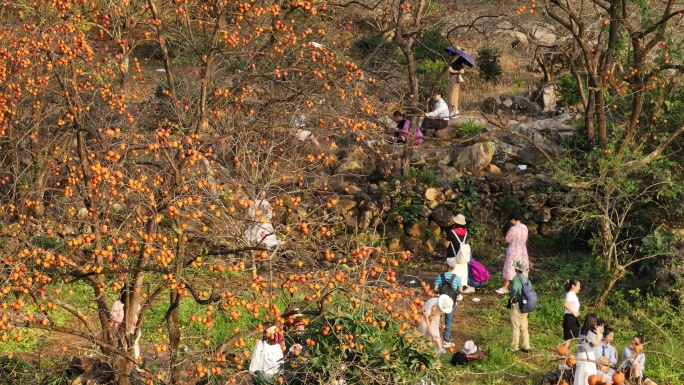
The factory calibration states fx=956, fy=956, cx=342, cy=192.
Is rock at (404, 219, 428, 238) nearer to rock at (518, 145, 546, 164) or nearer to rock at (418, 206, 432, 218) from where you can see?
rock at (418, 206, 432, 218)

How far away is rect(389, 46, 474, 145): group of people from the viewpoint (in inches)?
667

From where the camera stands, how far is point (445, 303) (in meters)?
11.2

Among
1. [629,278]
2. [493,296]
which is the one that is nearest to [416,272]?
[493,296]

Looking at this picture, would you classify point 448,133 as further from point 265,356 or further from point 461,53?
point 265,356

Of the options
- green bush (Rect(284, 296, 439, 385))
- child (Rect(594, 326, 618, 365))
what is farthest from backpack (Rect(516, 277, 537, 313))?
green bush (Rect(284, 296, 439, 385))

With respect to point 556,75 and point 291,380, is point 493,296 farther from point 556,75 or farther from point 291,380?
point 556,75

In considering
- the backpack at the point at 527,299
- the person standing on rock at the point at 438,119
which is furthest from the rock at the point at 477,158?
the backpack at the point at 527,299

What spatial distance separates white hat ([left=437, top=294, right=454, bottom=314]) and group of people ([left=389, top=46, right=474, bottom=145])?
17.0ft

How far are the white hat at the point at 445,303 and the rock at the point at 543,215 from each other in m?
5.45

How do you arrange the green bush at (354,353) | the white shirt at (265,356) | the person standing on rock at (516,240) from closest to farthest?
the green bush at (354,353), the white shirt at (265,356), the person standing on rock at (516,240)

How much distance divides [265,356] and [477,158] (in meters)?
8.19

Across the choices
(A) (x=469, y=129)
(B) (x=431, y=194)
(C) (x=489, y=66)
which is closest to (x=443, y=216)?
(B) (x=431, y=194)

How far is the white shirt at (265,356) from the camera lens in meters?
9.80

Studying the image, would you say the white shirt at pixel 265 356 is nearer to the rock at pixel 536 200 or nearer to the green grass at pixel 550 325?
the green grass at pixel 550 325
